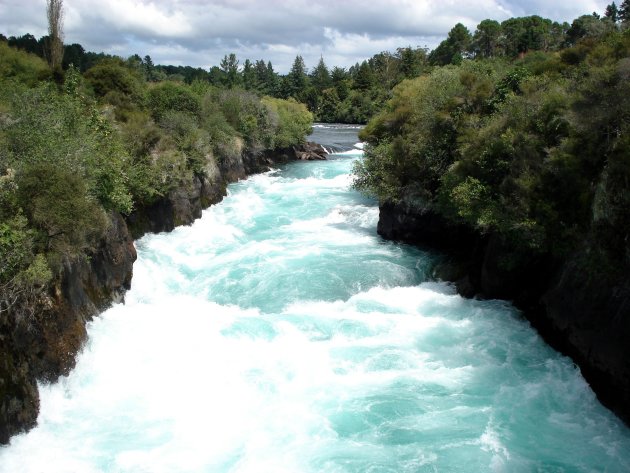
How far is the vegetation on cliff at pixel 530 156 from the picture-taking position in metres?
13.6

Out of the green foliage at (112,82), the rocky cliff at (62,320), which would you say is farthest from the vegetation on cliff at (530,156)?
the green foliage at (112,82)

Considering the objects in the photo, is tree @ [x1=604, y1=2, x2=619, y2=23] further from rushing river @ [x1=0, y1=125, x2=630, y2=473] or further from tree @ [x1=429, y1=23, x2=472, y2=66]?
rushing river @ [x1=0, y1=125, x2=630, y2=473]

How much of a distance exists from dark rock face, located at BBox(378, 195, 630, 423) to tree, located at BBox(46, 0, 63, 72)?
84.8 feet

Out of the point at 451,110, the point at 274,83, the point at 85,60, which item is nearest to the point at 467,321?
the point at 451,110

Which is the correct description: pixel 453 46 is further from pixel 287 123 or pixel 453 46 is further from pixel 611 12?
pixel 287 123

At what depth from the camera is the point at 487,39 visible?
9494 cm

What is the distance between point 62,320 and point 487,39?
3842 inches

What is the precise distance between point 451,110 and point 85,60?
74821 millimetres

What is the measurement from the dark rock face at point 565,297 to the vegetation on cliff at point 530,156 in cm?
67

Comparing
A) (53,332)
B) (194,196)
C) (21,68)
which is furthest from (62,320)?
(21,68)

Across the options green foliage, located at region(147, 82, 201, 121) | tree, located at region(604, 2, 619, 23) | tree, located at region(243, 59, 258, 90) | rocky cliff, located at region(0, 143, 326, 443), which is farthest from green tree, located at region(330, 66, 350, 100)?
rocky cliff, located at region(0, 143, 326, 443)

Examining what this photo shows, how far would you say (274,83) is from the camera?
121438 mm

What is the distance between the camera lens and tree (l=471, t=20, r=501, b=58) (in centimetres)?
9362

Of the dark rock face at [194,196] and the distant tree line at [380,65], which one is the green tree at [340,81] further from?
the dark rock face at [194,196]
